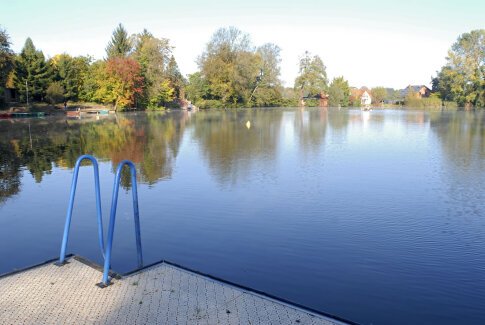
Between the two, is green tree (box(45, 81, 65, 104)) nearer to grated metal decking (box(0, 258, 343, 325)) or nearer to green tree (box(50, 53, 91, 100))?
green tree (box(50, 53, 91, 100))

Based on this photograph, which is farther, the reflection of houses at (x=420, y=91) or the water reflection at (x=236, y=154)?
the reflection of houses at (x=420, y=91)

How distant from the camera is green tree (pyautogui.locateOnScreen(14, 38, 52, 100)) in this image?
5481cm

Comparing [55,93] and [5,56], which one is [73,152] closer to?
[5,56]

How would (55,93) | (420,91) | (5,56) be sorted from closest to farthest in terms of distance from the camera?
(5,56) < (55,93) < (420,91)

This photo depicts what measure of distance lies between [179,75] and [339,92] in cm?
4072

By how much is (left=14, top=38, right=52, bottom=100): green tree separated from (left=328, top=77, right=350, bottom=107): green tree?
6837 cm

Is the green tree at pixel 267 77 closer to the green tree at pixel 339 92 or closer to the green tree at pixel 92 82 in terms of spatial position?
the green tree at pixel 339 92

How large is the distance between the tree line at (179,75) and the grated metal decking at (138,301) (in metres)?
47.4

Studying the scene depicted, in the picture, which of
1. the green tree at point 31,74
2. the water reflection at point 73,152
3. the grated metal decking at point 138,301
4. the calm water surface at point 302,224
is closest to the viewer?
the grated metal decking at point 138,301

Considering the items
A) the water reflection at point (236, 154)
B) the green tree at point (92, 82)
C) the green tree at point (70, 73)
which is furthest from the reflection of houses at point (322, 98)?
the water reflection at point (236, 154)

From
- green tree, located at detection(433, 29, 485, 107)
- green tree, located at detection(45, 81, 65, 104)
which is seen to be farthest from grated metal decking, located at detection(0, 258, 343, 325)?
green tree, located at detection(433, 29, 485, 107)

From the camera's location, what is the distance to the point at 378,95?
123500 mm

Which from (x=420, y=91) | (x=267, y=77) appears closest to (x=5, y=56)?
(x=267, y=77)

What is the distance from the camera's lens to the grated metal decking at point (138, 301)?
14.4 ft
